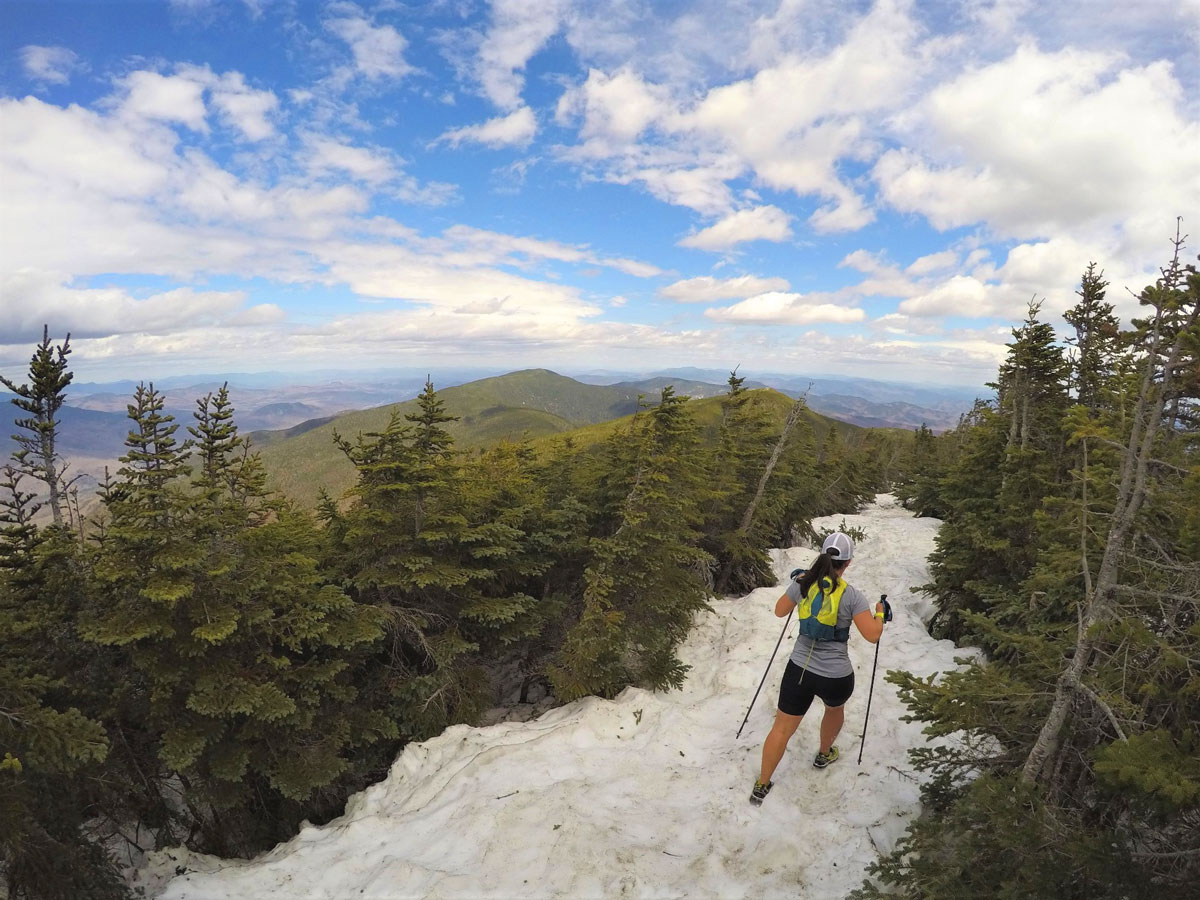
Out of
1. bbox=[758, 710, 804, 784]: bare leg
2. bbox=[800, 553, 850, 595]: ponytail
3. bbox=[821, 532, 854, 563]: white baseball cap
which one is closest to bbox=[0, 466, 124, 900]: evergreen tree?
bbox=[758, 710, 804, 784]: bare leg

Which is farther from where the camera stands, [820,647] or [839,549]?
[820,647]

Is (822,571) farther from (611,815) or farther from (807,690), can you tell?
(611,815)

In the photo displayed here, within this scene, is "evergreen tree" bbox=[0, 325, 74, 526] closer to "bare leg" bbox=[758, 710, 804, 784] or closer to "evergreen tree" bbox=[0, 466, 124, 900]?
"evergreen tree" bbox=[0, 466, 124, 900]

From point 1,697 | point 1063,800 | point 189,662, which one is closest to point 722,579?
point 1063,800

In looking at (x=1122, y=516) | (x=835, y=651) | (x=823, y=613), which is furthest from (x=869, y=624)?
(x=1122, y=516)

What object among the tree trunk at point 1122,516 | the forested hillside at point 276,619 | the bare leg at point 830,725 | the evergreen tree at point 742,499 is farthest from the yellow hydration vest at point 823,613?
the evergreen tree at point 742,499

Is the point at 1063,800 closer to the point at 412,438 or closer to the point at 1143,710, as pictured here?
the point at 1143,710

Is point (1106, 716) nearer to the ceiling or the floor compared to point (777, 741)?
nearer to the ceiling
